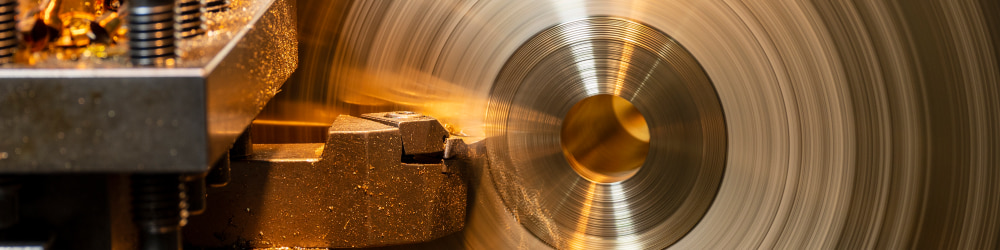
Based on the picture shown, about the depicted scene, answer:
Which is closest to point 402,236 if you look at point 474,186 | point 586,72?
point 474,186

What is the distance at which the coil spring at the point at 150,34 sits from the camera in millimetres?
483

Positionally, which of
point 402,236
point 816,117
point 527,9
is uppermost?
point 527,9

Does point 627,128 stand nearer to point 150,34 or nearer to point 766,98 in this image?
point 766,98

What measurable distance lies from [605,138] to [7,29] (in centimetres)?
70

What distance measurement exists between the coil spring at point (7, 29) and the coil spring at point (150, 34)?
10 cm

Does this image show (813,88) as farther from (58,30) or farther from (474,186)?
(58,30)

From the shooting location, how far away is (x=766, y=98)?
971mm

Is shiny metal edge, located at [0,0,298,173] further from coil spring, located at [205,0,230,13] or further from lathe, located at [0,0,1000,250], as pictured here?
lathe, located at [0,0,1000,250]

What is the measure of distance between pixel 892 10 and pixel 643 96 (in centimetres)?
34

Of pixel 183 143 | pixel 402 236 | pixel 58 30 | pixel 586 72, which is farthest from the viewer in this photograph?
pixel 586 72

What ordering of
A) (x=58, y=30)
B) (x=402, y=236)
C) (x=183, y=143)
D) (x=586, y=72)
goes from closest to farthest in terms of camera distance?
(x=183, y=143) → (x=58, y=30) → (x=402, y=236) → (x=586, y=72)

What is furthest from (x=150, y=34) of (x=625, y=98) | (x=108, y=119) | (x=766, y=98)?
(x=766, y=98)

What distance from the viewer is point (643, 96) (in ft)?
3.20

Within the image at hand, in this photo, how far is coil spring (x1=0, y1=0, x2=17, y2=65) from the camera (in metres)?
0.52
